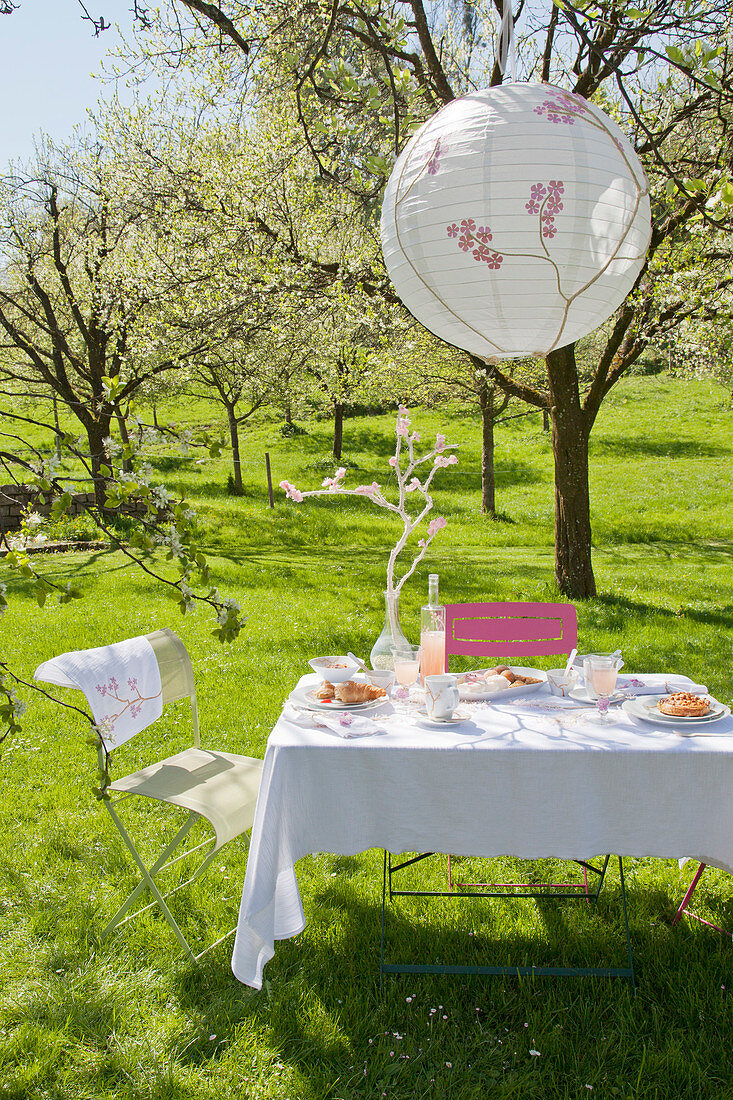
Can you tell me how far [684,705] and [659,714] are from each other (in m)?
0.08

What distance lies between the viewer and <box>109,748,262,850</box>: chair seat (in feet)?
9.13

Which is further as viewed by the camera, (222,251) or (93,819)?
(222,251)

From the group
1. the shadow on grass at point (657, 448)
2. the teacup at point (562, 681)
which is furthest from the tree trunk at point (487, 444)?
the teacup at point (562, 681)

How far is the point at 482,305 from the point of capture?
7.41 feet

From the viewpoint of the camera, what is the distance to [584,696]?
277 centimetres

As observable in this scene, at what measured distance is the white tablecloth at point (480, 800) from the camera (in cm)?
231

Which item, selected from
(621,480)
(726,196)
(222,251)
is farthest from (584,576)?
(621,480)

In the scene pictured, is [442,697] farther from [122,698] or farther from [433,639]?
[122,698]

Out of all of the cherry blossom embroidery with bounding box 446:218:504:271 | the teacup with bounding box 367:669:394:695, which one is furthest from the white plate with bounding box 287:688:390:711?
the cherry blossom embroidery with bounding box 446:218:504:271

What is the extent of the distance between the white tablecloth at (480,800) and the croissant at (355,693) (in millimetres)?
265

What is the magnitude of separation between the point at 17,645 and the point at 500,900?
529cm

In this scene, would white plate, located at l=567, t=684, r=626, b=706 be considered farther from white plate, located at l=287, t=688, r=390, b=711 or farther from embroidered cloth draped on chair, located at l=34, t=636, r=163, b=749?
embroidered cloth draped on chair, located at l=34, t=636, r=163, b=749

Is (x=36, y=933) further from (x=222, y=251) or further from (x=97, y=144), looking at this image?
(x=97, y=144)

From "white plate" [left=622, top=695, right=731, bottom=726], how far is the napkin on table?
834mm
